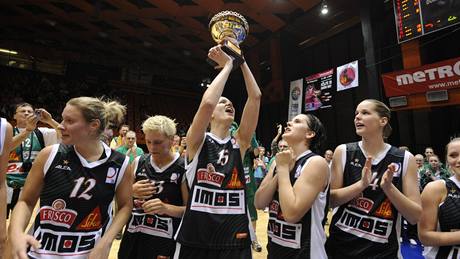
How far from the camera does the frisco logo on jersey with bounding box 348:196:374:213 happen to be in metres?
1.95

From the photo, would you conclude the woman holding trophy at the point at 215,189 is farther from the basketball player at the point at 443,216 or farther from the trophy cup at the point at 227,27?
the basketball player at the point at 443,216

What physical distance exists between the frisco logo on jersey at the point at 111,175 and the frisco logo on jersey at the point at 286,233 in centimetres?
102

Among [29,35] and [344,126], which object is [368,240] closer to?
[344,126]

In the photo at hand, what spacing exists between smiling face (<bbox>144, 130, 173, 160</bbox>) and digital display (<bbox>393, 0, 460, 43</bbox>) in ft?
21.3

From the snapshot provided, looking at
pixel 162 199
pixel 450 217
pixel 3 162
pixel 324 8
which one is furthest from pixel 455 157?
pixel 324 8

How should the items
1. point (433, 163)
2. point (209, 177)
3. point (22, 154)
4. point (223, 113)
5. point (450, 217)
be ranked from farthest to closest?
point (433, 163)
point (22, 154)
point (223, 113)
point (209, 177)
point (450, 217)

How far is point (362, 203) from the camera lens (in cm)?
197

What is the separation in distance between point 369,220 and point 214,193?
0.97 meters

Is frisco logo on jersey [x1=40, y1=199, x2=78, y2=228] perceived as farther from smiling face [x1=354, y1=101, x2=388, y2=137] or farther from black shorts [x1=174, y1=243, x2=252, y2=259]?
smiling face [x1=354, y1=101, x2=388, y2=137]

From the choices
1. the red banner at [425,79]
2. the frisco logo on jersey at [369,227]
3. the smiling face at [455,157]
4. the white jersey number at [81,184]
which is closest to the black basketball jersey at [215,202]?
the white jersey number at [81,184]

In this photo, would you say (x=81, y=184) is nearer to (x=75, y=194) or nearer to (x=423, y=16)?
(x=75, y=194)

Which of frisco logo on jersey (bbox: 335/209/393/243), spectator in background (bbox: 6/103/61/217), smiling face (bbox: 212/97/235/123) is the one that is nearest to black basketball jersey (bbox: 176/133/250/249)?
smiling face (bbox: 212/97/235/123)

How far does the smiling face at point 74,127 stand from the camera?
1692mm

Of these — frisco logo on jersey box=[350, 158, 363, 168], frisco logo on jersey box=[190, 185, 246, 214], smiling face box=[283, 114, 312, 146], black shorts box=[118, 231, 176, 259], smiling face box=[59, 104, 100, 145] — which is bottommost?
black shorts box=[118, 231, 176, 259]
